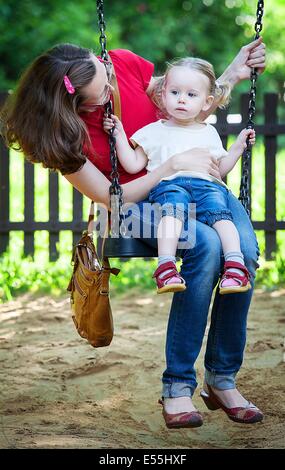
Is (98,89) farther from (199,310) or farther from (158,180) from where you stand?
(199,310)

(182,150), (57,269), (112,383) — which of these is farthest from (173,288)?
(57,269)

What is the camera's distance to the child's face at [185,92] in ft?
10.5

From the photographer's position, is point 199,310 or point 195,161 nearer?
point 199,310

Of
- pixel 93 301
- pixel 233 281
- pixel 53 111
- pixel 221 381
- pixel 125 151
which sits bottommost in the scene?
pixel 221 381

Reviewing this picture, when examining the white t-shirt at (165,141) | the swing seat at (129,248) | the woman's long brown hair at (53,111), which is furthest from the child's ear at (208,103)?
the swing seat at (129,248)

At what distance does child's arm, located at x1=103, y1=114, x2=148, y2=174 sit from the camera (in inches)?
124

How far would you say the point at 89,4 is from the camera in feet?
53.5

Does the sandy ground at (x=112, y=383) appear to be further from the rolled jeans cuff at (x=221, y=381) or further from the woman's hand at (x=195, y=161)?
the woman's hand at (x=195, y=161)

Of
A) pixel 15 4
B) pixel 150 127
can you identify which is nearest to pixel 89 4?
pixel 15 4

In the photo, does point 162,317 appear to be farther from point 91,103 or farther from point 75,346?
point 91,103

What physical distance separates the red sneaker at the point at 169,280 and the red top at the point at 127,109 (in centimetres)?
58

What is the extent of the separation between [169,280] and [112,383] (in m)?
1.34

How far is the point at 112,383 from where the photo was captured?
4012 millimetres

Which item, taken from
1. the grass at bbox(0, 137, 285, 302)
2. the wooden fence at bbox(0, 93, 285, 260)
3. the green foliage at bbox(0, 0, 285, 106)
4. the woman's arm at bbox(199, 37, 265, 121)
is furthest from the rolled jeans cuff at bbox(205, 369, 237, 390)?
the green foliage at bbox(0, 0, 285, 106)
